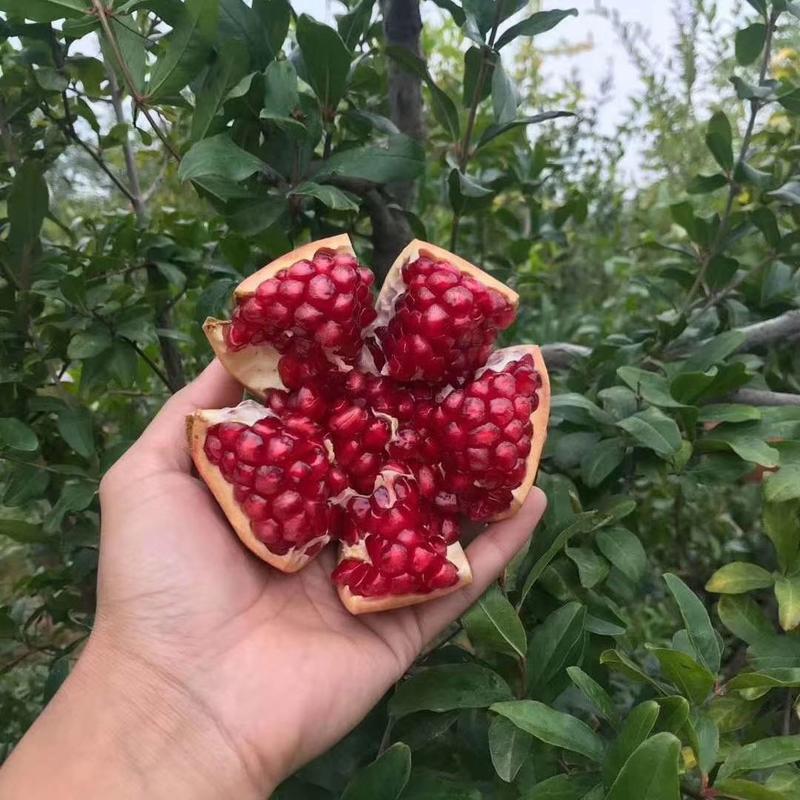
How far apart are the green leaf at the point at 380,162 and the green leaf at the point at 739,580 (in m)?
0.63

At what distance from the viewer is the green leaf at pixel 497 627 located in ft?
2.69

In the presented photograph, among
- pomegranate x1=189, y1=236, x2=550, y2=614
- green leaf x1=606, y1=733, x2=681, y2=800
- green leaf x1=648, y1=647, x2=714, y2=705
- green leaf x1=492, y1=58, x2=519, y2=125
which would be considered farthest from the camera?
green leaf x1=492, y1=58, x2=519, y2=125

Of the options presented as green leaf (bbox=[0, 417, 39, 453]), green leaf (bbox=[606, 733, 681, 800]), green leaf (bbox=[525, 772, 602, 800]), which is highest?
green leaf (bbox=[0, 417, 39, 453])

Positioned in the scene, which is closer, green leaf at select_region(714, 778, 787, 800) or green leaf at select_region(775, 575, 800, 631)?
green leaf at select_region(714, 778, 787, 800)

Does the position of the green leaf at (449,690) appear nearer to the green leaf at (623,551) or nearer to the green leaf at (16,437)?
the green leaf at (623,551)

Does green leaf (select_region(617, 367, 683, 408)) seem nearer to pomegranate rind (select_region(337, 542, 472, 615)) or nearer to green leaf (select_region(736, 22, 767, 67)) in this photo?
pomegranate rind (select_region(337, 542, 472, 615))

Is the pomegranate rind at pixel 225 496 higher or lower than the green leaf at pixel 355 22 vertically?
lower

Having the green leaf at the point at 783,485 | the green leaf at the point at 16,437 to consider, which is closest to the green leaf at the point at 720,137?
the green leaf at the point at 783,485

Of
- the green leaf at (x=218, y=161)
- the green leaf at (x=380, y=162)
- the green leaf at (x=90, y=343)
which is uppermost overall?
the green leaf at (x=218, y=161)

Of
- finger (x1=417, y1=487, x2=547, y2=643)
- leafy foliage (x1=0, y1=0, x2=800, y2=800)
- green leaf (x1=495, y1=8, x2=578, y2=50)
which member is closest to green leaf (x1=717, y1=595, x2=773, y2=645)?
leafy foliage (x1=0, y1=0, x2=800, y2=800)

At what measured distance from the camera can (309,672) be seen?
0.86 meters

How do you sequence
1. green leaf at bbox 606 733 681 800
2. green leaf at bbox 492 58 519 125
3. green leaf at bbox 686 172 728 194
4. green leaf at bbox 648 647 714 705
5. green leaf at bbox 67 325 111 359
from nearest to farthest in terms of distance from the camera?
green leaf at bbox 606 733 681 800 → green leaf at bbox 648 647 714 705 → green leaf at bbox 492 58 519 125 → green leaf at bbox 67 325 111 359 → green leaf at bbox 686 172 728 194

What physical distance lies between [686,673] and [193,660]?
50 centimetres

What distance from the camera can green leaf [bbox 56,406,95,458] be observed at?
112 centimetres
